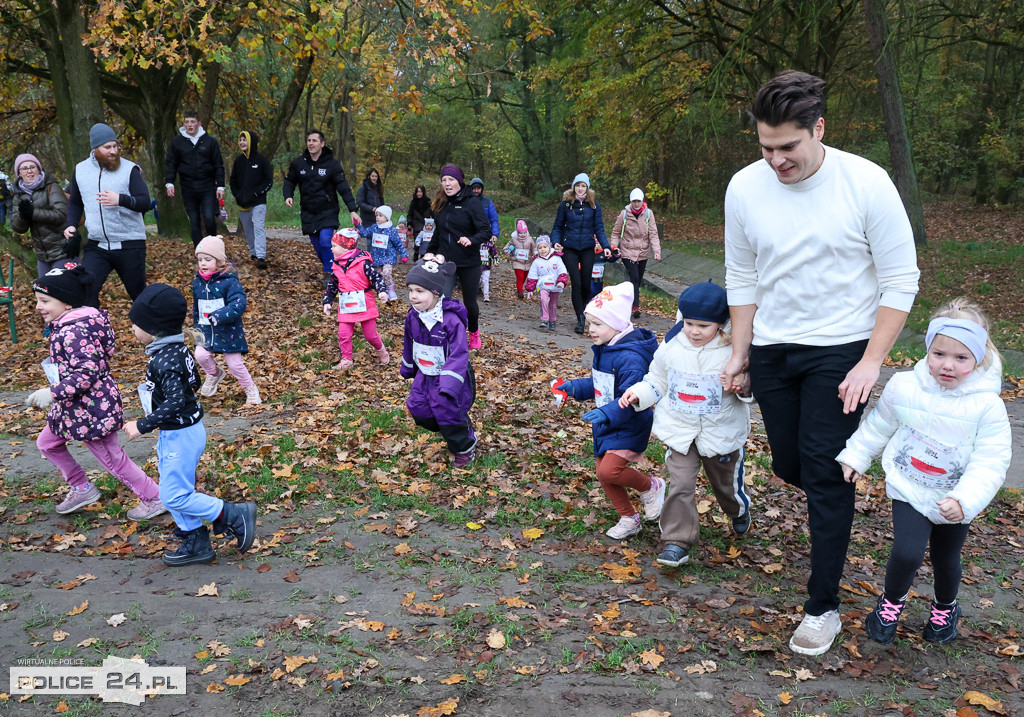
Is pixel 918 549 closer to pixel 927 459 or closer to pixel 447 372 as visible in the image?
pixel 927 459

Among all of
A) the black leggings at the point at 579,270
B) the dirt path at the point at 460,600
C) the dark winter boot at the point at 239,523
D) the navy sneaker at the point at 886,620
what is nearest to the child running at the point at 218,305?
the dirt path at the point at 460,600

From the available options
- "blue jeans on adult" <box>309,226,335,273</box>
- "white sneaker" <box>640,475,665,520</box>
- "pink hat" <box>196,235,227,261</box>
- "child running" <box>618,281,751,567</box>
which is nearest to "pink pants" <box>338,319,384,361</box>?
"pink hat" <box>196,235,227,261</box>

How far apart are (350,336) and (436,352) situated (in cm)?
348

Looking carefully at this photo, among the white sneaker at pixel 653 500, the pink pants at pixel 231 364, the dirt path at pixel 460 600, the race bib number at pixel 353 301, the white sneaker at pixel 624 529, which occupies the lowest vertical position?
the dirt path at pixel 460 600

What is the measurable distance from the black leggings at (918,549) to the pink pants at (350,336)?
6547 millimetres

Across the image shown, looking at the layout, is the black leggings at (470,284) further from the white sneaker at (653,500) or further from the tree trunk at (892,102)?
the tree trunk at (892,102)

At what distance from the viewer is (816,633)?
3709mm

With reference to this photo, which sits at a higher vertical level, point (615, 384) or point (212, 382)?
point (615, 384)

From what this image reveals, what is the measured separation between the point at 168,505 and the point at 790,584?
12.7 ft

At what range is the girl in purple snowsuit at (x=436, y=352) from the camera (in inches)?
235

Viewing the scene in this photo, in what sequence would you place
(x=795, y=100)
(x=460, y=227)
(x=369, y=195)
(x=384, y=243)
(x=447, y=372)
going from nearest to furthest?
1. (x=795, y=100)
2. (x=447, y=372)
3. (x=460, y=227)
4. (x=384, y=243)
5. (x=369, y=195)

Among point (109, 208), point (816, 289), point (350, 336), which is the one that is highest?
point (109, 208)

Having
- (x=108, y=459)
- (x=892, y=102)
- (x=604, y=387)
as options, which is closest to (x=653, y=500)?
(x=604, y=387)

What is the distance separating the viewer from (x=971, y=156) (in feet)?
94.6
